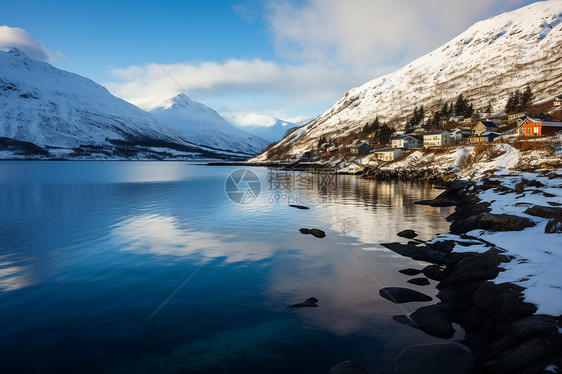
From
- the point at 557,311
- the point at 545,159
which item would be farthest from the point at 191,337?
the point at 545,159

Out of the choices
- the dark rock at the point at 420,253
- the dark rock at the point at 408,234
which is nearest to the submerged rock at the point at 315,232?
the dark rock at the point at 420,253

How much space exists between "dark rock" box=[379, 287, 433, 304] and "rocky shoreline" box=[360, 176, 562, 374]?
0.31m

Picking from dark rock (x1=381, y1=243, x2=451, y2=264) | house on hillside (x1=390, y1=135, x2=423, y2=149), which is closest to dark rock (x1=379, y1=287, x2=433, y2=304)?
dark rock (x1=381, y1=243, x2=451, y2=264)

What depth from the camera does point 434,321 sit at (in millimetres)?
13969

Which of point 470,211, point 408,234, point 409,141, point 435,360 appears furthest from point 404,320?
point 409,141

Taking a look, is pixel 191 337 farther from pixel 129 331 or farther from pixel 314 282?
pixel 314 282

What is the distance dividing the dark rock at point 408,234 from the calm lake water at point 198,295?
768 mm

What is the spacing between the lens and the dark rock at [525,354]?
9.99 meters

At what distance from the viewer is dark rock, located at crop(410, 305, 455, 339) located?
1332 centimetres

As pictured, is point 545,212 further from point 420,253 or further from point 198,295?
point 198,295

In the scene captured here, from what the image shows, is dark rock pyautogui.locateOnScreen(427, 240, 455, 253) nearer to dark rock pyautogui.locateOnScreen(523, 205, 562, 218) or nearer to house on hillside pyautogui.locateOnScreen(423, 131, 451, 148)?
dark rock pyautogui.locateOnScreen(523, 205, 562, 218)

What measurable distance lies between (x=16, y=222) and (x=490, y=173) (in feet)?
274

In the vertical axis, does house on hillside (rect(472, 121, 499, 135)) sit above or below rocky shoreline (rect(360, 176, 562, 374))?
above

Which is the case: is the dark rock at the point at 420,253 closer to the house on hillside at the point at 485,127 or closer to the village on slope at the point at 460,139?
the village on slope at the point at 460,139
